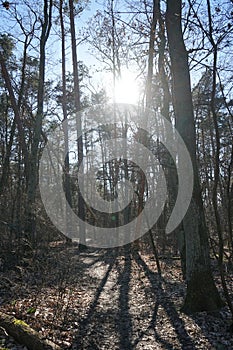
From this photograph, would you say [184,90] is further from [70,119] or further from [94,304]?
[70,119]

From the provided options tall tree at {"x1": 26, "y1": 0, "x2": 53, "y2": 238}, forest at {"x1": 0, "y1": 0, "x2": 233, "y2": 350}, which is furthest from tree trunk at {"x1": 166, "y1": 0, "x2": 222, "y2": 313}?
tall tree at {"x1": 26, "y1": 0, "x2": 53, "y2": 238}

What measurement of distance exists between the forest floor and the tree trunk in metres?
0.30

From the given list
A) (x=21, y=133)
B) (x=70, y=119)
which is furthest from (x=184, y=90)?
(x=70, y=119)

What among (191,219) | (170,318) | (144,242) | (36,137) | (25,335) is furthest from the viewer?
(144,242)

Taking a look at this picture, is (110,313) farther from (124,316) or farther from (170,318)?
(170,318)

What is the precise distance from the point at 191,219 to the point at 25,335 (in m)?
3.33

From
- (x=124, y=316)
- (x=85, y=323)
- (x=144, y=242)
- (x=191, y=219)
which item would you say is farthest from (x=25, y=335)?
(x=144, y=242)

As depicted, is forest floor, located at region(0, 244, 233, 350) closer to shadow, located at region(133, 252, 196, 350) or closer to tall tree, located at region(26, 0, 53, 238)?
shadow, located at region(133, 252, 196, 350)

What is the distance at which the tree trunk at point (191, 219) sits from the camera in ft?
20.5

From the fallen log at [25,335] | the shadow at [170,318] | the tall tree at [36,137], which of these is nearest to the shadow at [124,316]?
the shadow at [170,318]

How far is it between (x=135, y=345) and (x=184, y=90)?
4439mm

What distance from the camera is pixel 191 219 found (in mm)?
6355

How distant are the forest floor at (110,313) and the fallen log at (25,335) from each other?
91mm

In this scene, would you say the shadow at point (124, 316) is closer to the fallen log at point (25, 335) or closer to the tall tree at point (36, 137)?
the fallen log at point (25, 335)
